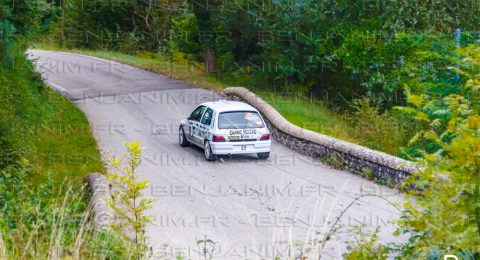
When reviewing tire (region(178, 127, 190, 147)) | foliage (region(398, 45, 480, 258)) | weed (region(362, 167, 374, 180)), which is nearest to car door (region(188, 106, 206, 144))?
tire (region(178, 127, 190, 147))

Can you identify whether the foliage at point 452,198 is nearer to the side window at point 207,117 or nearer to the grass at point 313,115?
the side window at point 207,117

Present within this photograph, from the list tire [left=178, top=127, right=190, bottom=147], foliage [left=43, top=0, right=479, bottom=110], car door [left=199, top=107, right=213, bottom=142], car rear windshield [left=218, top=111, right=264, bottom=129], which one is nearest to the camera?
car rear windshield [left=218, top=111, right=264, bottom=129]

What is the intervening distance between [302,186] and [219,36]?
19.3 metres

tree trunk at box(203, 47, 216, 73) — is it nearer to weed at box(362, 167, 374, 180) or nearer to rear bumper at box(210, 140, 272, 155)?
rear bumper at box(210, 140, 272, 155)

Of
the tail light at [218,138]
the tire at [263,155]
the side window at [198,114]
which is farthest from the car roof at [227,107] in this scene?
the tire at [263,155]

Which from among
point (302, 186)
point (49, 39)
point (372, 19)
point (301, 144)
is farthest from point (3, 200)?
point (49, 39)

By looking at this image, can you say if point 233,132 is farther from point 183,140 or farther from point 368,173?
point 368,173

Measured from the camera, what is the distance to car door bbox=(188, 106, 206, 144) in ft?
68.8

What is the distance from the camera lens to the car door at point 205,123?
66.1 feet

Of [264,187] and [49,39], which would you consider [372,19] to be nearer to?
[264,187]

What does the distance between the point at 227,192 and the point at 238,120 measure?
12.3ft

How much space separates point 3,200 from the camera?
1124cm

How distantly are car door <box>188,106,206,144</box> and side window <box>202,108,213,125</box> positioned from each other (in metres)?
0.33

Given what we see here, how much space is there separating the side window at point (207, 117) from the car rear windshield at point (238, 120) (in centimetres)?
45
